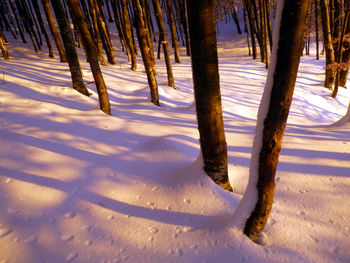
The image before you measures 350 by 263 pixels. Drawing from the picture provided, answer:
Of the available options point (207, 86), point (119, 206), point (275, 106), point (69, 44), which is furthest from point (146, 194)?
point (69, 44)

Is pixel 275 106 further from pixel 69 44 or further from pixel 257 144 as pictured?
pixel 69 44

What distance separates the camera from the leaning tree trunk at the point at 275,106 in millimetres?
1234

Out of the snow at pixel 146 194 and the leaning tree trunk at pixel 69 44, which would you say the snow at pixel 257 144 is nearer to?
the snow at pixel 146 194

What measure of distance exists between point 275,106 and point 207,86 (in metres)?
0.79

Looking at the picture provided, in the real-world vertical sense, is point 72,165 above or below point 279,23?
below

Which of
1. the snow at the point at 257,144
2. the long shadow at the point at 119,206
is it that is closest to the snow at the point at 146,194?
the long shadow at the point at 119,206

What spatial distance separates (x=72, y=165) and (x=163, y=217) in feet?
5.78

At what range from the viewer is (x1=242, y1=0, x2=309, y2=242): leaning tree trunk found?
123 centimetres

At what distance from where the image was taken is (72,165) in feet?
10.1

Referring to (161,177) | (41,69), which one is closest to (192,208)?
(161,177)

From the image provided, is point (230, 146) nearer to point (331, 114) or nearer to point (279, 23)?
point (279, 23)

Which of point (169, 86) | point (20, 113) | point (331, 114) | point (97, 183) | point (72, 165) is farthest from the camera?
point (169, 86)

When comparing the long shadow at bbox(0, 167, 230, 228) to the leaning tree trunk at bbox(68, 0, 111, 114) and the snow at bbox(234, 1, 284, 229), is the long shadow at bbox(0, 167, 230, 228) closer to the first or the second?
the snow at bbox(234, 1, 284, 229)

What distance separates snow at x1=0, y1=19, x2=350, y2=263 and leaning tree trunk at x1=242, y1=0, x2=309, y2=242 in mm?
411
